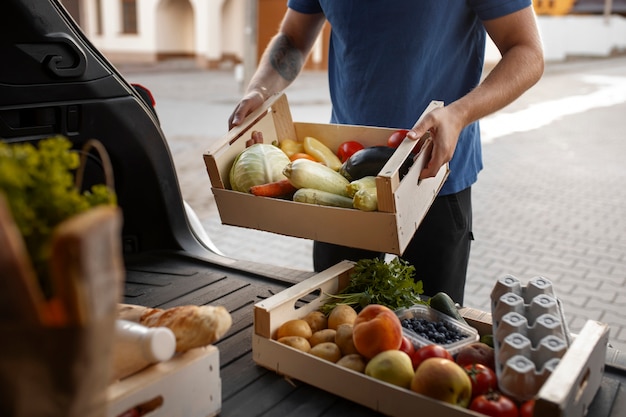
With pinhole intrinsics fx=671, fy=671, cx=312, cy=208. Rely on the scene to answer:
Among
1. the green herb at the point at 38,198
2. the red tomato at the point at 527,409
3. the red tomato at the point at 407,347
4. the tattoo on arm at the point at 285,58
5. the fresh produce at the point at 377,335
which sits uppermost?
the tattoo on arm at the point at 285,58

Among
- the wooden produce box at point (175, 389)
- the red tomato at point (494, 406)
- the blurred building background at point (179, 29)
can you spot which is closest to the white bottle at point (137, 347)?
the wooden produce box at point (175, 389)

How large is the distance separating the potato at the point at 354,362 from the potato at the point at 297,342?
0.11 m

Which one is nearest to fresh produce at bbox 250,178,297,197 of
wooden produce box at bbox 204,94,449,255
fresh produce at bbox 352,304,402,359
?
wooden produce box at bbox 204,94,449,255

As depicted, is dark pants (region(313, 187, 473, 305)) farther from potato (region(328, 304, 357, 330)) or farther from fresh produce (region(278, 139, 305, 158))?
potato (region(328, 304, 357, 330))

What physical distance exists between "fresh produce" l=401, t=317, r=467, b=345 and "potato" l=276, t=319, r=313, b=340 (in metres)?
0.27

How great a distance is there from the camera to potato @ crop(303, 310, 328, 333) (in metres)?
1.88

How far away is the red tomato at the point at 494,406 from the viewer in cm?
143

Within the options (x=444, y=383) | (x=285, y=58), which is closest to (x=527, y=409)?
(x=444, y=383)

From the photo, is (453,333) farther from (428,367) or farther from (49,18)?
(49,18)

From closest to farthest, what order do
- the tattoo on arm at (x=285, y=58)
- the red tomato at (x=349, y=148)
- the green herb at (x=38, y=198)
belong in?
the green herb at (x=38, y=198)
the red tomato at (x=349, y=148)
the tattoo on arm at (x=285, y=58)

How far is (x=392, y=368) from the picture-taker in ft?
5.12

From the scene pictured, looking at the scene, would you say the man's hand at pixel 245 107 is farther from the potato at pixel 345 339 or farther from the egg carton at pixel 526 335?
the egg carton at pixel 526 335

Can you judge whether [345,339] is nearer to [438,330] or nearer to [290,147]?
[438,330]

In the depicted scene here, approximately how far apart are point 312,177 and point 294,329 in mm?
430
